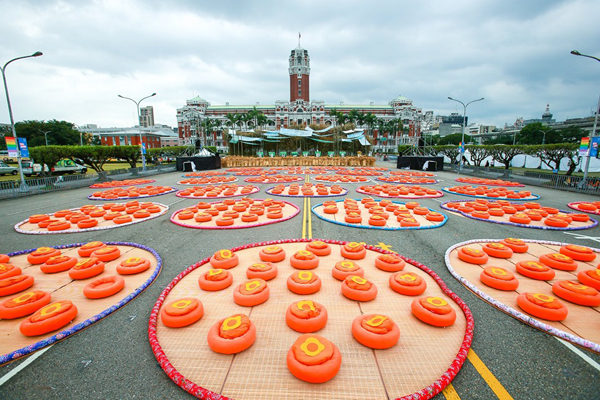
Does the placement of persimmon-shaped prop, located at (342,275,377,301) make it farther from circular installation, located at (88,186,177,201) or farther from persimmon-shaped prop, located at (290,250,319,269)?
circular installation, located at (88,186,177,201)

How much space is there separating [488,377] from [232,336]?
12.2 ft

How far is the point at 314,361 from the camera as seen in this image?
3582 mm

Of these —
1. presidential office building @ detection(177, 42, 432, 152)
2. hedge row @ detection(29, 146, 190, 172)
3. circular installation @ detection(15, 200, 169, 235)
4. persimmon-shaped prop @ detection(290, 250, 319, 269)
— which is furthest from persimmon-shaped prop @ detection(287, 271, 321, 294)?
presidential office building @ detection(177, 42, 432, 152)

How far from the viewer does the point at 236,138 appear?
6288 cm

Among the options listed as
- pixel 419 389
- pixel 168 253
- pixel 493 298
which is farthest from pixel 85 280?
pixel 493 298

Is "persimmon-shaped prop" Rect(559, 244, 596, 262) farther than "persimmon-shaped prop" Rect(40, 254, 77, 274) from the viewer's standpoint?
Yes

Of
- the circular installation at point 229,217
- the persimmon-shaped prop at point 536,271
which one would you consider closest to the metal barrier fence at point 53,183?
the circular installation at point 229,217

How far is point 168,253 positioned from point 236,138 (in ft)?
190

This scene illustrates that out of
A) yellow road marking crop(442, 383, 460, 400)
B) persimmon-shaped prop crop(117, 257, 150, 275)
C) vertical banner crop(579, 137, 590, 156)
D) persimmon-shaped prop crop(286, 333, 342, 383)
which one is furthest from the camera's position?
vertical banner crop(579, 137, 590, 156)

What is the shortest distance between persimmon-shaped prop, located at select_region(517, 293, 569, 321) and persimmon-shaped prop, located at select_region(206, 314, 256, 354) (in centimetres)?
508

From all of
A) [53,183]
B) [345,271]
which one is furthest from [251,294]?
[53,183]

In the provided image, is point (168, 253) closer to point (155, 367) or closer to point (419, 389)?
point (155, 367)

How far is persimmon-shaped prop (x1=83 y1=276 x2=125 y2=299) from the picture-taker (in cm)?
561

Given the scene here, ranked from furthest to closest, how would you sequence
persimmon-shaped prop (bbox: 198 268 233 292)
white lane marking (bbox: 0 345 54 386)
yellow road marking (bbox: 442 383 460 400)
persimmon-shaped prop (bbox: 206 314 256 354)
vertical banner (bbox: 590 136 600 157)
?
1. vertical banner (bbox: 590 136 600 157)
2. persimmon-shaped prop (bbox: 198 268 233 292)
3. persimmon-shaped prop (bbox: 206 314 256 354)
4. white lane marking (bbox: 0 345 54 386)
5. yellow road marking (bbox: 442 383 460 400)
